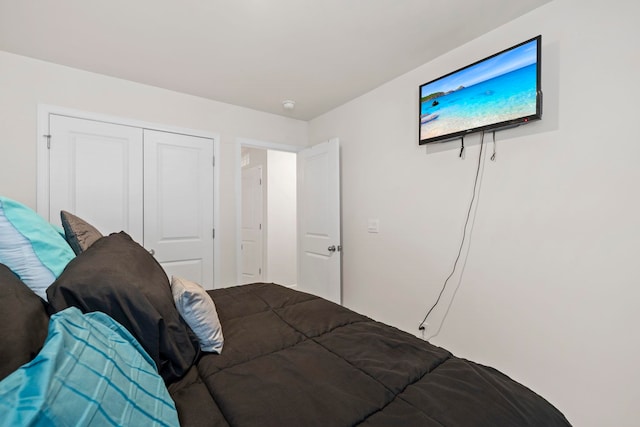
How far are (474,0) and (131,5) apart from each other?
80.5 inches

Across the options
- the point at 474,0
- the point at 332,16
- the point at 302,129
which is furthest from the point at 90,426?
the point at 302,129

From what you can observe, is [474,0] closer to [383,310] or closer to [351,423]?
[351,423]

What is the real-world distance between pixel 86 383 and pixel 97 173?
2544 mm

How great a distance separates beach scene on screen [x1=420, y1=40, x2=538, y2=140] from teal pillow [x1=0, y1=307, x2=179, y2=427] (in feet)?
7.14

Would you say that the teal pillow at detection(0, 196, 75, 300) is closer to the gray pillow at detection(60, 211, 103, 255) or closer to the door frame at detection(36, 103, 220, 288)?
the gray pillow at detection(60, 211, 103, 255)

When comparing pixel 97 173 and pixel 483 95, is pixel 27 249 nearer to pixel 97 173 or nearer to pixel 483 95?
pixel 97 173

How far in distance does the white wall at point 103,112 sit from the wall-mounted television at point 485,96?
6.36 ft

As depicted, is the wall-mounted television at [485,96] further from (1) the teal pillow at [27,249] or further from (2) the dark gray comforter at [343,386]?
(1) the teal pillow at [27,249]

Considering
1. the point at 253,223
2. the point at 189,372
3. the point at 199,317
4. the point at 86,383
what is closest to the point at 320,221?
the point at 253,223

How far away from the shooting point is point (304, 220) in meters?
3.49

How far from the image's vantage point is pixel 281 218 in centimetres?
444

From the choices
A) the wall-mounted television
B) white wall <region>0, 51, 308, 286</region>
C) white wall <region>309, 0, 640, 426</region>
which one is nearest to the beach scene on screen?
the wall-mounted television

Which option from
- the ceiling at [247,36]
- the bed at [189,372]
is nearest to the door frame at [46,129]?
the ceiling at [247,36]

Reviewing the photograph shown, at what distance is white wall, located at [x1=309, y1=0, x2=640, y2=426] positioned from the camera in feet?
4.56
